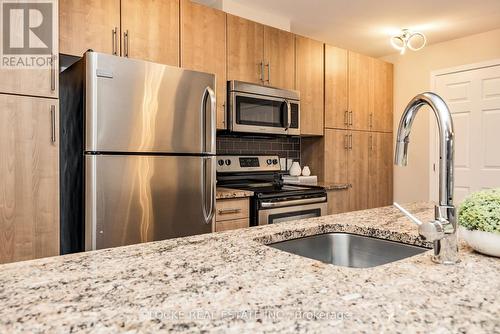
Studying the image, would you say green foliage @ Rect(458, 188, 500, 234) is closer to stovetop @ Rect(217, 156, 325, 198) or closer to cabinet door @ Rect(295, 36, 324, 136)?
stovetop @ Rect(217, 156, 325, 198)

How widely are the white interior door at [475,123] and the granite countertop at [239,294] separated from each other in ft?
10.9

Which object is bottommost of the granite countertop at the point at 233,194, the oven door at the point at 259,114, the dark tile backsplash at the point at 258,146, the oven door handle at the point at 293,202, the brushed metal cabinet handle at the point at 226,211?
the brushed metal cabinet handle at the point at 226,211

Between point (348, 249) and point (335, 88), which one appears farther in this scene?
point (335, 88)

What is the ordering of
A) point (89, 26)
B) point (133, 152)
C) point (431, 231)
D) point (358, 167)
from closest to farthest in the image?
point (431, 231) < point (133, 152) < point (89, 26) < point (358, 167)

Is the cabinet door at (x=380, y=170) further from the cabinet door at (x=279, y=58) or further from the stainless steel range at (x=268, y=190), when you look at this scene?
the cabinet door at (x=279, y=58)

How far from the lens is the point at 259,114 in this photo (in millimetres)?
3031

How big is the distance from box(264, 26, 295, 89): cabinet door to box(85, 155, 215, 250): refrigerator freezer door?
46.6 inches

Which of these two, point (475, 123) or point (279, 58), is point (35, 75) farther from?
point (475, 123)

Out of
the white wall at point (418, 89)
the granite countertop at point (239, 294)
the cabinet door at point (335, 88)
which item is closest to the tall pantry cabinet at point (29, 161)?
the granite countertop at point (239, 294)

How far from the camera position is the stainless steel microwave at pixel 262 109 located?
285 centimetres

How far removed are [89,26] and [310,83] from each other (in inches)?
79.7

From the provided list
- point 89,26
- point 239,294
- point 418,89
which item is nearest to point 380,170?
point 418,89

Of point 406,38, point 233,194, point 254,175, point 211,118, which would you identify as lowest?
point 233,194

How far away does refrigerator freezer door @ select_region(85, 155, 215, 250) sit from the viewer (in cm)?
191
